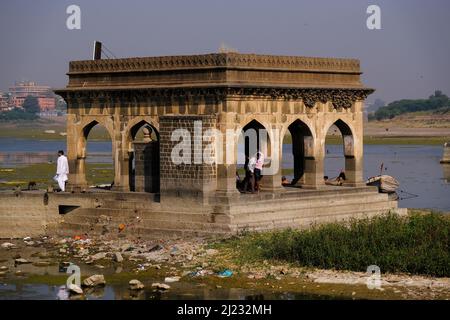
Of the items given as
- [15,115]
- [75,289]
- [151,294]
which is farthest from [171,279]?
[15,115]

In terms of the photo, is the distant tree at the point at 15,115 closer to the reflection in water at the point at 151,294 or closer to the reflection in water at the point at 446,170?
the reflection in water at the point at 446,170

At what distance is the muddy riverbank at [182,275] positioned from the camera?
21.7 meters

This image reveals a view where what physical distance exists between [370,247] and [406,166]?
3696 centimetres

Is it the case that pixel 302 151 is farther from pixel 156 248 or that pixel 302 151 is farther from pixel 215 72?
pixel 156 248

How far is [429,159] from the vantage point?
217ft

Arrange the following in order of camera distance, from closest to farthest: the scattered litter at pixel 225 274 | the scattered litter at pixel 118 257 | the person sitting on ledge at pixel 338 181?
the scattered litter at pixel 225 274, the scattered litter at pixel 118 257, the person sitting on ledge at pixel 338 181

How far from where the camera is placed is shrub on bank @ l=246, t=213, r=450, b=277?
2264 cm

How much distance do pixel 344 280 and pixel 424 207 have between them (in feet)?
51.2

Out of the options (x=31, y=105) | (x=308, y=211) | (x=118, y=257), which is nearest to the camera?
(x=118, y=257)

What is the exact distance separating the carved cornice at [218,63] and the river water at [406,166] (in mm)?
8424

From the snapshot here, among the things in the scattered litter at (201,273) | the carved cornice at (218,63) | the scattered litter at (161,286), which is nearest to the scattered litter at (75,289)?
the scattered litter at (161,286)

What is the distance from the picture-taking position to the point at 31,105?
16900 centimetres
